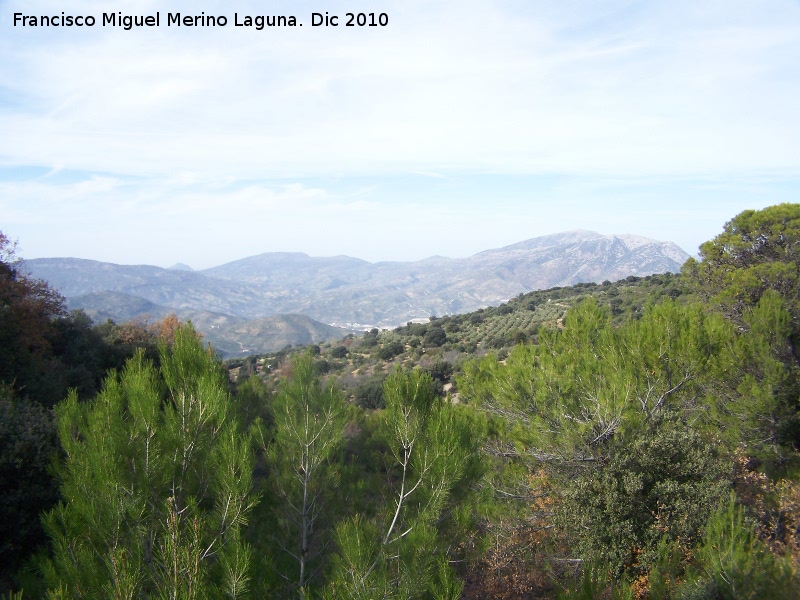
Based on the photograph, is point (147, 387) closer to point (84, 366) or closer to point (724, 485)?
point (724, 485)

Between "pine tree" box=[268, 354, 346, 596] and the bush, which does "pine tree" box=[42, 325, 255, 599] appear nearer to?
A: "pine tree" box=[268, 354, 346, 596]

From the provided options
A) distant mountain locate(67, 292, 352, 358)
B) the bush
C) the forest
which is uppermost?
the forest

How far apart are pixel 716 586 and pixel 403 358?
24128 mm

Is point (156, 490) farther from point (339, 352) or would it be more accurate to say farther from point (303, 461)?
point (339, 352)

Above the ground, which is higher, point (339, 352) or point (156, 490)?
point (156, 490)

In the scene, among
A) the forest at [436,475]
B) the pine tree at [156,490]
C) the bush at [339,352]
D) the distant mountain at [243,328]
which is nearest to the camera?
the pine tree at [156,490]

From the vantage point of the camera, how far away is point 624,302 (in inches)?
1104

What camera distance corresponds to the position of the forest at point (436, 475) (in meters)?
3.67

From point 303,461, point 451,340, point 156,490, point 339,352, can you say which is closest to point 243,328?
point 339,352

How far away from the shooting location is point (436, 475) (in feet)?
14.9

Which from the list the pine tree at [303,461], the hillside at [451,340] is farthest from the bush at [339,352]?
the pine tree at [303,461]

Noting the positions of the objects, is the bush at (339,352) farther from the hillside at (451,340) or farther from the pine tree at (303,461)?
the pine tree at (303,461)

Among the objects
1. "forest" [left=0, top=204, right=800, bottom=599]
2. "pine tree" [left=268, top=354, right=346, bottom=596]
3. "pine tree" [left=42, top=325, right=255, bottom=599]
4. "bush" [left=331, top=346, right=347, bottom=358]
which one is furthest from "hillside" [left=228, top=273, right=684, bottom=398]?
"pine tree" [left=42, top=325, right=255, bottom=599]

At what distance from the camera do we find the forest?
367cm
